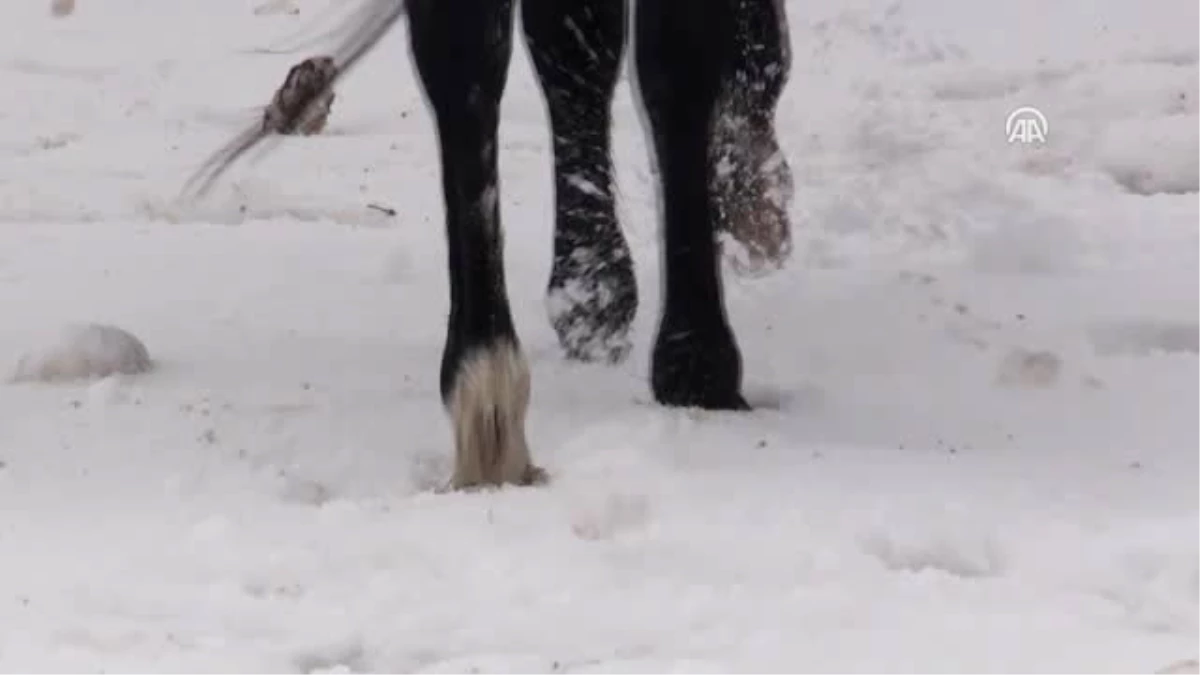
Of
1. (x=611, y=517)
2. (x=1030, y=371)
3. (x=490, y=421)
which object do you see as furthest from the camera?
(x=1030, y=371)

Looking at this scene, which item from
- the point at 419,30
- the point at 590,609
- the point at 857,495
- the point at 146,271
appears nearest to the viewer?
the point at 590,609

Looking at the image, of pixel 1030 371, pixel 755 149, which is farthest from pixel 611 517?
pixel 755 149

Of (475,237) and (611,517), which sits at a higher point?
(475,237)

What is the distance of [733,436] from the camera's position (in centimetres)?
257

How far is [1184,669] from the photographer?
1740 mm

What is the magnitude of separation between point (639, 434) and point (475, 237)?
29cm

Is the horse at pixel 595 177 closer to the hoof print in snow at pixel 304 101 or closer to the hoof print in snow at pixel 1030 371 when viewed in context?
the hoof print in snow at pixel 304 101

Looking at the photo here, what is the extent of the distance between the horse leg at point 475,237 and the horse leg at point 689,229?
0.90ft

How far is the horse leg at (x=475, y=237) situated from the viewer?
7.91 ft

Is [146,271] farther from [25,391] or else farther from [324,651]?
[324,651]

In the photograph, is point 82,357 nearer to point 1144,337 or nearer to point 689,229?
point 689,229

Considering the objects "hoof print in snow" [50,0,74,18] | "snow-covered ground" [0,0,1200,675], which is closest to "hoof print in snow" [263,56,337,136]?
"snow-covered ground" [0,0,1200,675]

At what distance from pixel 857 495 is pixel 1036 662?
1.65ft

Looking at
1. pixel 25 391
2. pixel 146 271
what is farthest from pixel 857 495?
pixel 146 271
